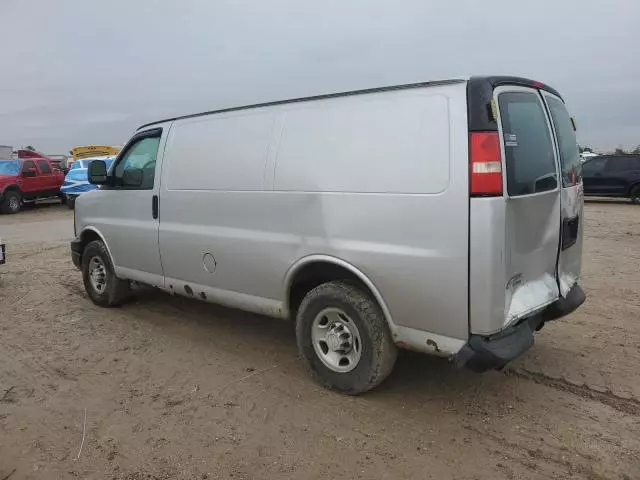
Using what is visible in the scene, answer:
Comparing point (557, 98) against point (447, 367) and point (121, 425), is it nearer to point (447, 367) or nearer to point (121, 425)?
point (447, 367)

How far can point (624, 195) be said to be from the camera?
60.5 ft

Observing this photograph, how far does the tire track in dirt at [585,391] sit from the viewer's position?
12.2 ft

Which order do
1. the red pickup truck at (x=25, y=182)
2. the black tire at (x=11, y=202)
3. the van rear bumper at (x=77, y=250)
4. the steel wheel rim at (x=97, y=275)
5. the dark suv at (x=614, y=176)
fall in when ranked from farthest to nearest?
the red pickup truck at (x=25, y=182) → the black tire at (x=11, y=202) → the dark suv at (x=614, y=176) → the van rear bumper at (x=77, y=250) → the steel wheel rim at (x=97, y=275)

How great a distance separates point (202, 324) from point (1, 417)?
85.2 inches

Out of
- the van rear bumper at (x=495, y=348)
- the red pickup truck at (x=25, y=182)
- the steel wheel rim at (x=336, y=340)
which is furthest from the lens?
the red pickup truck at (x=25, y=182)

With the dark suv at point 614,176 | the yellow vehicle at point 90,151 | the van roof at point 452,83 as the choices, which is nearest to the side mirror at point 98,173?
the van roof at point 452,83

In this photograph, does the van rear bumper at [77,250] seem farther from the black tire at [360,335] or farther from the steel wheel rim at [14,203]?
the steel wheel rim at [14,203]

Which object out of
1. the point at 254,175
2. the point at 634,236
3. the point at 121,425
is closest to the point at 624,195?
the point at 634,236

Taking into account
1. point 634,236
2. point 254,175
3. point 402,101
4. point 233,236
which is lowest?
point 634,236

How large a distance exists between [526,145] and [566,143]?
0.75 meters

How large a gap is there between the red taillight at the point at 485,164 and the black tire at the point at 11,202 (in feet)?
65.8

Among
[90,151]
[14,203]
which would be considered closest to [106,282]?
[14,203]

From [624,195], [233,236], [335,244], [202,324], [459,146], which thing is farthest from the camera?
[624,195]

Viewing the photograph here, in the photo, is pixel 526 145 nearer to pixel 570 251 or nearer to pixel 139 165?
pixel 570 251
